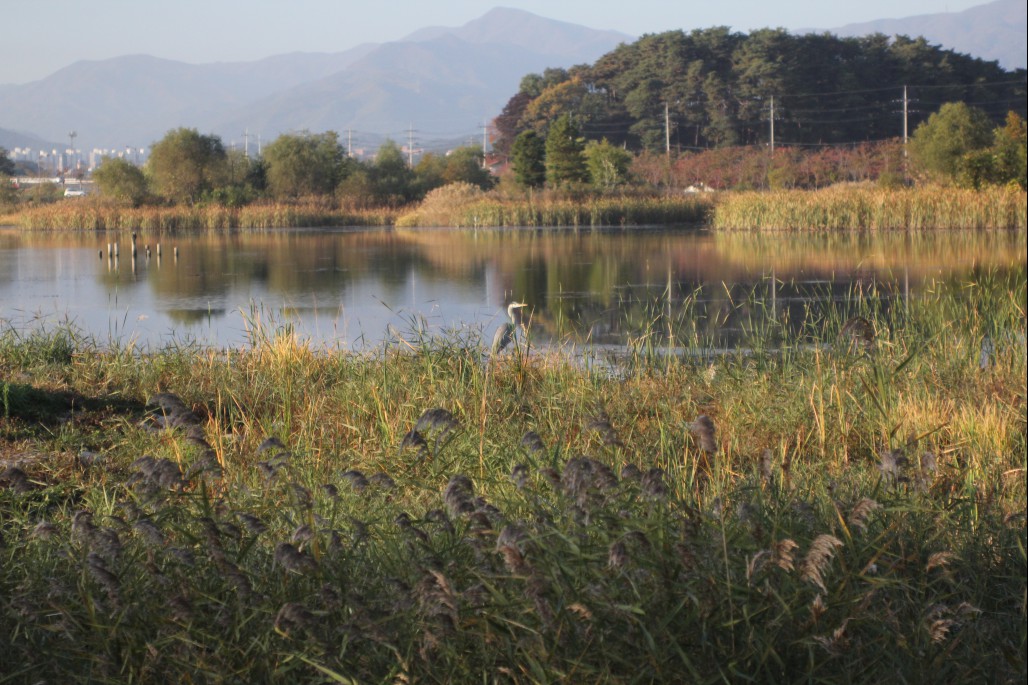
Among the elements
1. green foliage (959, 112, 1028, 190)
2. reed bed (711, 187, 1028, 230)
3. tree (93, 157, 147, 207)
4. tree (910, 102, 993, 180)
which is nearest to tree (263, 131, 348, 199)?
tree (93, 157, 147, 207)

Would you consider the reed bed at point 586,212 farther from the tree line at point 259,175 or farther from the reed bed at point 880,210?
the tree line at point 259,175

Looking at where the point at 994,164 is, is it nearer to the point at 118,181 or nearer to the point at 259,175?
the point at 259,175

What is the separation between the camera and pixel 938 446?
493 cm

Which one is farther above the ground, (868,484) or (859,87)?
(859,87)

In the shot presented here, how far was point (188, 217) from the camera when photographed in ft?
118

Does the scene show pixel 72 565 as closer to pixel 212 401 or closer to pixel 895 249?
pixel 212 401

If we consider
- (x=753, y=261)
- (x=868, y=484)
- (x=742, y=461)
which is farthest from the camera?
(x=753, y=261)

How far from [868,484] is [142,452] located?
299 centimetres

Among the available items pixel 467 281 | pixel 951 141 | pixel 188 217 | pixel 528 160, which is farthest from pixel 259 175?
pixel 467 281

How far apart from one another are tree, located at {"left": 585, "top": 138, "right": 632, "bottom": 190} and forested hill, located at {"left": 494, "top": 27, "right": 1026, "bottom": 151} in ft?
47.4

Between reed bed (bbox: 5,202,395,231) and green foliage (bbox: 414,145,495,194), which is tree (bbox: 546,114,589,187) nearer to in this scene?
green foliage (bbox: 414,145,495,194)

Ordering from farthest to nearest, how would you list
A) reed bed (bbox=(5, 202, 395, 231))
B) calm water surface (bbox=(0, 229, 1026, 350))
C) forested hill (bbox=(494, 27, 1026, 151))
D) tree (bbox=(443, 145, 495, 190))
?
forested hill (bbox=(494, 27, 1026, 151)) < tree (bbox=(443, 145, 495, 190)) < reed bed (bbox=(5, 202, 395, 231)) < calm water surface (bbox=(0, 229, 1026, 350))

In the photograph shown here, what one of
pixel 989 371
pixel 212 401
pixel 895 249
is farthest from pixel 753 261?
pixel 212 401

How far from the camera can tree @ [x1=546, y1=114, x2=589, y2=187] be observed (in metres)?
39.6
